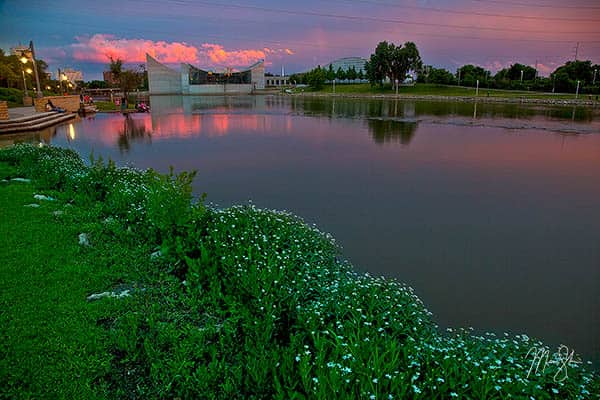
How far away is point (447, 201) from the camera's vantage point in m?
8.99

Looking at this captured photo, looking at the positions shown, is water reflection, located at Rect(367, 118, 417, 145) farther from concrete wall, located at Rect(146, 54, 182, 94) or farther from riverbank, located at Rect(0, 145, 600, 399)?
concrete wall, located at Rect(146, 54, 182, 94)

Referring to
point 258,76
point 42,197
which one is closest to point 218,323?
point 42,197

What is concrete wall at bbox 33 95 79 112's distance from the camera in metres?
27.6

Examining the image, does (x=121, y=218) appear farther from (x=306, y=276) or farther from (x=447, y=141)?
(x=447, y=141)

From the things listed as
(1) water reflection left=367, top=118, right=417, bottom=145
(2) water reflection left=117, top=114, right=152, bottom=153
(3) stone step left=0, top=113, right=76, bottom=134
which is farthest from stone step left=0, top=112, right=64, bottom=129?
(1) water reflection left=367, top=118, right=417, bottom=145

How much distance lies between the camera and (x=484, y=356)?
326 cm

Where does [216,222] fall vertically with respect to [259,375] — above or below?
above

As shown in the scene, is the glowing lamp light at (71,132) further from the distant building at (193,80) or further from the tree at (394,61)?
the distant building at (193,80)

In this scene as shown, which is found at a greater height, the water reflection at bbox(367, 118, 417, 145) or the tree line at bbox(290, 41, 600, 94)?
the tree line at bbox(290, 41, 600, 94)

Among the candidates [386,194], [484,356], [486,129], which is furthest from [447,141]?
[484,356]

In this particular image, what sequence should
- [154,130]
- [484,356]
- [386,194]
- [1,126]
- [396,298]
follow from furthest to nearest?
[154,130], [1,126], [386,194], [396,298], [484,356]

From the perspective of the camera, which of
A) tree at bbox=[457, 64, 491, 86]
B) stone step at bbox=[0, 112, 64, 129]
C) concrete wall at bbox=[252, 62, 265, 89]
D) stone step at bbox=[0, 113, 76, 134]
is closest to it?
stone step at bbox=[0, 113, 76, 134]

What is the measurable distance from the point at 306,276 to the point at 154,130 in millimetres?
19605

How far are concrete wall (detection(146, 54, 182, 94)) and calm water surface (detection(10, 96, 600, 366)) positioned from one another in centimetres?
10457
